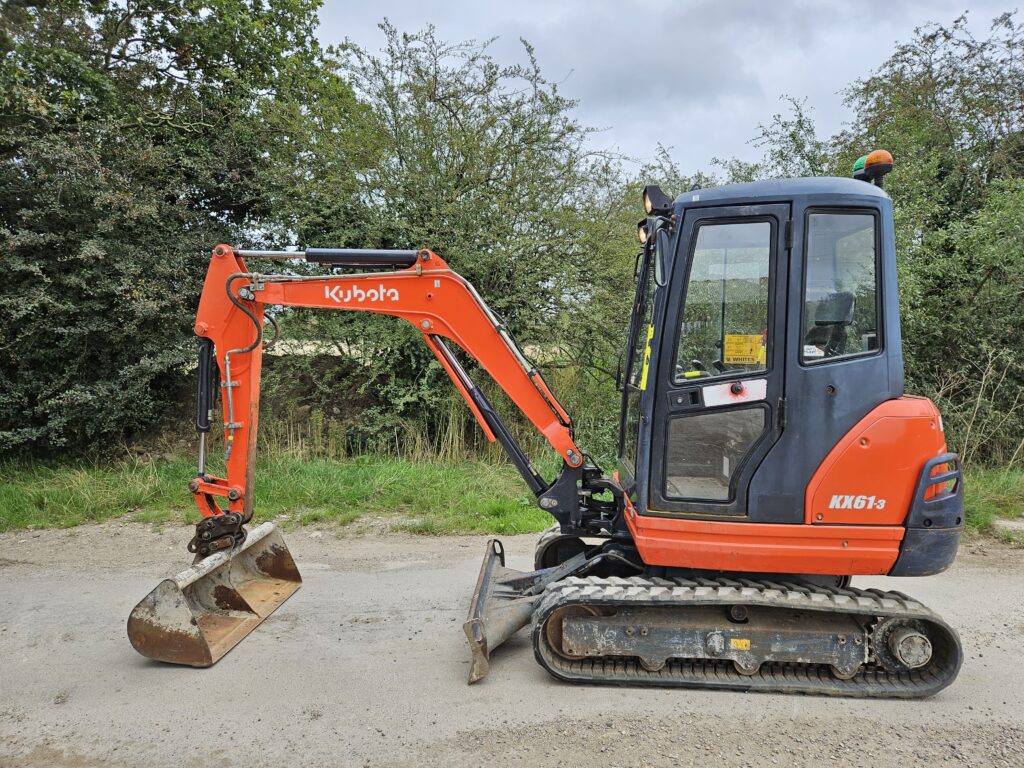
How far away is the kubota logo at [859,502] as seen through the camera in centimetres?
312

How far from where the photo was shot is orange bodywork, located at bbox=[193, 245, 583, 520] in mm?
3879

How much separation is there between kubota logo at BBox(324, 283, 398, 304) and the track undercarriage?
196cm

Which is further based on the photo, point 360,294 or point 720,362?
point 360,294

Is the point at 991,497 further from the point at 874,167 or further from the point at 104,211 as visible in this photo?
the point at 104,211

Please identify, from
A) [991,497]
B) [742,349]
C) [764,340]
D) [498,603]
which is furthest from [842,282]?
[991,497]

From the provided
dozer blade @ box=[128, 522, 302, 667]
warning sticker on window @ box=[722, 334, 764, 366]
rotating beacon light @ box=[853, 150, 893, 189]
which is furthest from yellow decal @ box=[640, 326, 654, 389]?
dozer blade @ box=[128, 522, 302, 667]

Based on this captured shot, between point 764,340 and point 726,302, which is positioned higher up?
point 726,302

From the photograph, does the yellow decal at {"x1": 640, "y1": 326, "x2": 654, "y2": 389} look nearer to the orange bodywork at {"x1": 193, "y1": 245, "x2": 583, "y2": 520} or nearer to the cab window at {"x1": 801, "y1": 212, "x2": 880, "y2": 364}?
the orange bodywork at {"x1": 193, "y1": 245, "x2": 583, "y2": 520}

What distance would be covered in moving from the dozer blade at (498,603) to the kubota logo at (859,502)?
4.73ft

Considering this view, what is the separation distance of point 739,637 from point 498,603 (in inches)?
53.2

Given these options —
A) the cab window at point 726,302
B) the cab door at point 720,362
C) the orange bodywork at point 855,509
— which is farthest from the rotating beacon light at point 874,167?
the orange bodywork at point 855,509

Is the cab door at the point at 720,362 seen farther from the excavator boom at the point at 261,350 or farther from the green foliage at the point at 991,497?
the green foliage at the point at 991,497

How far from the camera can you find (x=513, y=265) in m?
8.43

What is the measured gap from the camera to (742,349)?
3230 millimetres
